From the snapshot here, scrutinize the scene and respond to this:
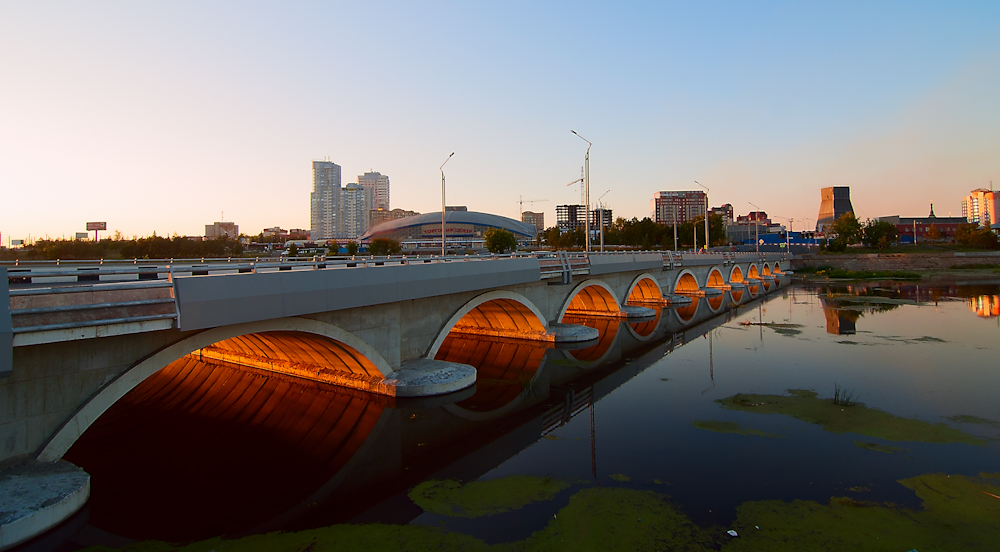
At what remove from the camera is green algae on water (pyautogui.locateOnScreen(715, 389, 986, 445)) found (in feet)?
46.0

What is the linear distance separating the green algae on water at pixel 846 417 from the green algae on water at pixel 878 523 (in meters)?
3.32

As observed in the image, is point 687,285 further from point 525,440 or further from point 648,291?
point 525,440

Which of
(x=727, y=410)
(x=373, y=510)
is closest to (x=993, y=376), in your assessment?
(x=727, y=410)

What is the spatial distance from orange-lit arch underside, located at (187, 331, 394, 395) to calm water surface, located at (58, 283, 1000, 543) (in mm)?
635

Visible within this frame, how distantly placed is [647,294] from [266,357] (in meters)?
37.4

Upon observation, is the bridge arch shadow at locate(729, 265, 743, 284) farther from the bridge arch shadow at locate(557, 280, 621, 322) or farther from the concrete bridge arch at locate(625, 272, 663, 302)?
the bridge arch shadow at locate(557, 280, 621, 322)

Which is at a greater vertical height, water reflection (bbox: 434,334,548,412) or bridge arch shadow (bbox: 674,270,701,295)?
bridge arch shadow (bbox: 674,270,701,295)

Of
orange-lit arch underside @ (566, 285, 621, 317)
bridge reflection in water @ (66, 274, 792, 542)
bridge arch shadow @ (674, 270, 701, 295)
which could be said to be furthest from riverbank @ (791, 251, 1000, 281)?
bridge reflection in water @ (66, 274, 792, 542)

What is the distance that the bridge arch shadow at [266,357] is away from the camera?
377 inches

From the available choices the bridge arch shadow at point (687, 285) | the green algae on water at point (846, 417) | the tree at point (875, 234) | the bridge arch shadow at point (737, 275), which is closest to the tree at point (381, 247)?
the bridge arch shadow at point (687, 285)

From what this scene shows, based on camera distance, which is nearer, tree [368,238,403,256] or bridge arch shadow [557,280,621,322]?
bridge arch shadow [557,280,621,322]

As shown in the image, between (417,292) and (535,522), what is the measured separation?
9.11m

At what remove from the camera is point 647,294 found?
4909 cm

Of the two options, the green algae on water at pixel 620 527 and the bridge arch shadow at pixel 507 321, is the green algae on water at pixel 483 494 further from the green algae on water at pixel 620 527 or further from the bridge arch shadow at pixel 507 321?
the bridge arch shadow at pixel 507 321
